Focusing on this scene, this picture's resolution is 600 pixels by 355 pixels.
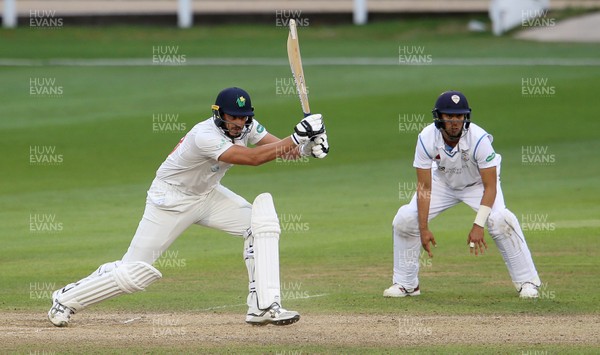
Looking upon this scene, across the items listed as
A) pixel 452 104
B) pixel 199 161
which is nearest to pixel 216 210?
pixel 199 161

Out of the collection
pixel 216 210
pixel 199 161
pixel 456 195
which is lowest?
pixel 216 210

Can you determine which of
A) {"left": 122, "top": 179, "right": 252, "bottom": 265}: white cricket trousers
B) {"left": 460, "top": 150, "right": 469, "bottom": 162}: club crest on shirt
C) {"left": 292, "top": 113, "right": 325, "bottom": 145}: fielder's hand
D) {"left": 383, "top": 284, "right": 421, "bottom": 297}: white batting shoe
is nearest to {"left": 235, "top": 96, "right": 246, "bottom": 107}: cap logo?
{"left": 292, "top": 113, "right": 325, "bottom": 145}: fielder's hand

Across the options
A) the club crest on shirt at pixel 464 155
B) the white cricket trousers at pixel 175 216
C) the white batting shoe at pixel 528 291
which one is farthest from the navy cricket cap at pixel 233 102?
the white batting shoe at pixel 528 291

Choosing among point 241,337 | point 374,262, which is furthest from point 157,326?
point 374,262

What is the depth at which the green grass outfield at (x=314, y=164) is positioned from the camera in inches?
473

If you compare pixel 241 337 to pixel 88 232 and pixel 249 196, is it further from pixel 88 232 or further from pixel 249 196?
pixel 249 196

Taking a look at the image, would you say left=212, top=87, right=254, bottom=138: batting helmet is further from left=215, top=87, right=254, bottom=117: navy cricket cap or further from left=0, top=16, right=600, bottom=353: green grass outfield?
left=0, top=16, right=600, bottom=353: green grass outfield

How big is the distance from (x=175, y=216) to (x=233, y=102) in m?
1.14

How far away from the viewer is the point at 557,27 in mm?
35688

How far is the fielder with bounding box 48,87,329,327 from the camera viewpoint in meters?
9.41

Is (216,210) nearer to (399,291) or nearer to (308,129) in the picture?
(308,129)

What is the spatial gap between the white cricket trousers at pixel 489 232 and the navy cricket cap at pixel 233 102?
2262 millimetres

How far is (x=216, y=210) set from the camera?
10031mm

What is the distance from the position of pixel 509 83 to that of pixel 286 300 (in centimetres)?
1836
